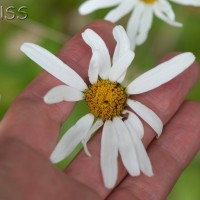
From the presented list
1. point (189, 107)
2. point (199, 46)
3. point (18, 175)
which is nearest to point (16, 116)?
point (18, 175)

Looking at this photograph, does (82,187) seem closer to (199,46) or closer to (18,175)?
(18,175)

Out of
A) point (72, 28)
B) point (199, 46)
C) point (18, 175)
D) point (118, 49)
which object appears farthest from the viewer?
point (72, 28)

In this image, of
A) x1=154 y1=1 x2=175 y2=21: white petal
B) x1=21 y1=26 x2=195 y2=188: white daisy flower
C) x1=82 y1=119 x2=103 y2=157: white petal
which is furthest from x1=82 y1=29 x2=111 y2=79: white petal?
x1=154 y1=1 x2=175 y2=21: white petal

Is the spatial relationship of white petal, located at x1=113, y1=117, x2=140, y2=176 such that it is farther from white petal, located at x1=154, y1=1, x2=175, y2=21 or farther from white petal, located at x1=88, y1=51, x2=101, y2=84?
white petal, located at x1=154, y1=1, x2=175, y2=21

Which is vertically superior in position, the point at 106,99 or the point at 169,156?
the point at 106,99

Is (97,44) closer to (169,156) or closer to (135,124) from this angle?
(135,124)

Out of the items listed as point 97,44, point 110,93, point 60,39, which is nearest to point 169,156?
point 110,93

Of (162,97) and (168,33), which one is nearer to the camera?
Result: (162,97)
